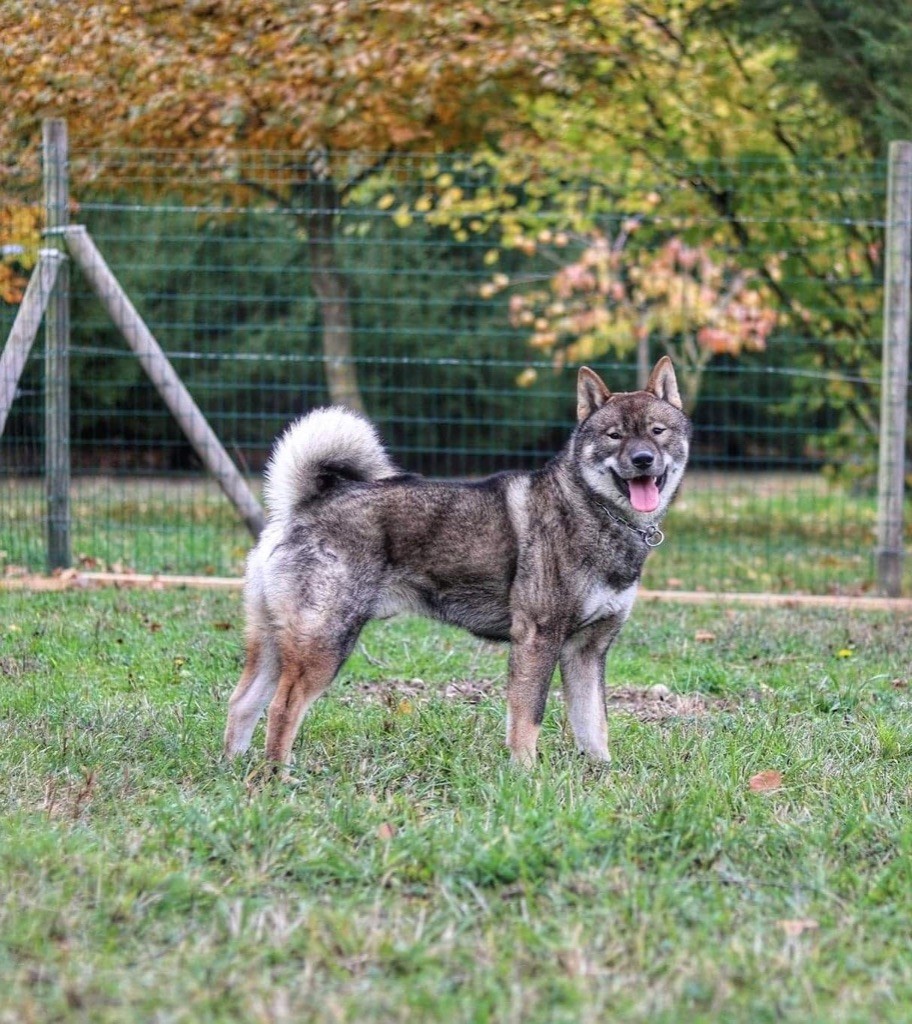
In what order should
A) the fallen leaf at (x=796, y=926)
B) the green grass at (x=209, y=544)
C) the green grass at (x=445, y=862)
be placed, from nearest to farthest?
the green grass at (x=445, y=862) < the fallen leaf at (x=796, y=926) < the green grass at (x=209, y=544)

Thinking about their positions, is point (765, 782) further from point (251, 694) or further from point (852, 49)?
point (852, 49)

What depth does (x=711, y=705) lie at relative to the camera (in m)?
5.17

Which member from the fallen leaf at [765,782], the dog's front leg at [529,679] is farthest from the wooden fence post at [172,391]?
the fallen leaf at [765,782]

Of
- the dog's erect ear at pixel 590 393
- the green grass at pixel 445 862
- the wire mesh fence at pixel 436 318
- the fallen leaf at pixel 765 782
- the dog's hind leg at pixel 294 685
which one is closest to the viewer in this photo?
the green grass at pixel 445 862

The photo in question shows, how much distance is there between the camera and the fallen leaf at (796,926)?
2922 millimetres

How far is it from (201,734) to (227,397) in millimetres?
7676

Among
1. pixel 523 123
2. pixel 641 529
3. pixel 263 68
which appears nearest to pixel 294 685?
pixel 641 529

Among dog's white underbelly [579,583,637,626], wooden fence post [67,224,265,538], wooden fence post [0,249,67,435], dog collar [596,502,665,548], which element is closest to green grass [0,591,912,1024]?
dog's white underbelly [579,583,637,626]

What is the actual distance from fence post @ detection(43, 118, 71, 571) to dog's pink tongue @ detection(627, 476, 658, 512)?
13.9 feet

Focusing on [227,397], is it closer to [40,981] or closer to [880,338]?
[880,338]

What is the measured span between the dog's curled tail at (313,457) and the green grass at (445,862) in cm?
80

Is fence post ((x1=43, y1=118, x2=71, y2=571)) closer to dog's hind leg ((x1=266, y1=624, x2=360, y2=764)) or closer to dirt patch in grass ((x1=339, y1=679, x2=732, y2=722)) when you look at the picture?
dirt patch in grass ((x1=339, y1=679, x2=732, y2=722))

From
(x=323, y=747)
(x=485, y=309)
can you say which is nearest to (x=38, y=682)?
(x=323, y=747)

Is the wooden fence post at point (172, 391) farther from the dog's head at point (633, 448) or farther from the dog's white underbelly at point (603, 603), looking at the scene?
the dog's white underbelly at point (603, 603)
